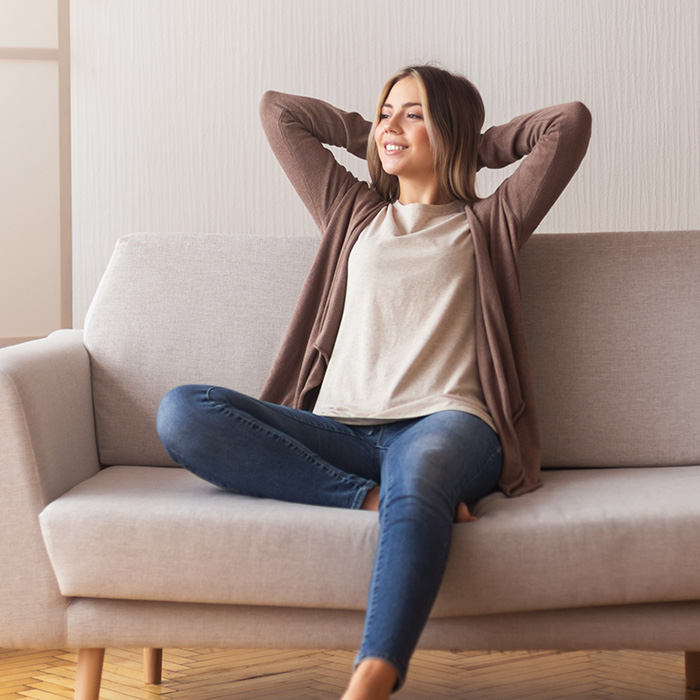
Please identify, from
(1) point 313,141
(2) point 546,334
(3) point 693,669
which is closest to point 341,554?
(2) point 546,334

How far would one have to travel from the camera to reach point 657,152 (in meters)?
2.55

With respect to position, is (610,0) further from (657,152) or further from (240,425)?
(240,425)

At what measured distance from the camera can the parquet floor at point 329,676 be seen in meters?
1.79

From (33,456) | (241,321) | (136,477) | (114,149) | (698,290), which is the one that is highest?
(114,149)

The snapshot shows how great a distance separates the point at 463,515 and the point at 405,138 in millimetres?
875

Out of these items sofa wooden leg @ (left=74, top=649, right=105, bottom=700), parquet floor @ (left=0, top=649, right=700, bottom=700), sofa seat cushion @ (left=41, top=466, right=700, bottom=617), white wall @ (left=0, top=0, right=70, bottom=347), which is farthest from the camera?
white wall @ (left=0, top=0, right=70, bottom=347)

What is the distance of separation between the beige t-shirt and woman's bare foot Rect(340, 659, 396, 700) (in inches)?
21.9

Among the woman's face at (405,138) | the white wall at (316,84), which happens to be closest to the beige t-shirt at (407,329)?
the woman's face at (405,138)

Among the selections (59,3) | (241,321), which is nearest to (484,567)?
(241,321)

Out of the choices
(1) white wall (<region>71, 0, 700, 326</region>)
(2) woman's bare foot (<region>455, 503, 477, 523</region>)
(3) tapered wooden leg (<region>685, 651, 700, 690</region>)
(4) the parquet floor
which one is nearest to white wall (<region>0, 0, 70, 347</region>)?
(1) white wall (<region>71, 0, 700, 326</region>)

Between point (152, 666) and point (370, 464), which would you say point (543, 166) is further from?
point (152, 666)

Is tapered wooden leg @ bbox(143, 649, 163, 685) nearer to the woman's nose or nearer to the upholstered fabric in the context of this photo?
the upholstered fabric

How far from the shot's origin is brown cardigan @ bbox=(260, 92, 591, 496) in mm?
1687

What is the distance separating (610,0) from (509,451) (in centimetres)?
156
